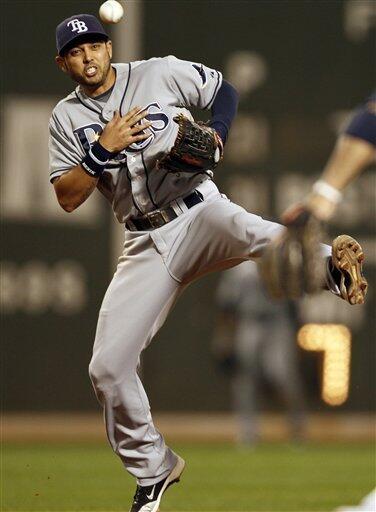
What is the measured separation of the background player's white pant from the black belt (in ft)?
0.10

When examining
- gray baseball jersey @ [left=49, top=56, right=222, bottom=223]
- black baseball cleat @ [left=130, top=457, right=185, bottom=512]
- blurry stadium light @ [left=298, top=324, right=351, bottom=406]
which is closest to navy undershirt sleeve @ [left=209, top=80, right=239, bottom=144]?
gray baseball jersey @ [left=49, top=56, right=222, bottom=223]

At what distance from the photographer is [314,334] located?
10.6 metres

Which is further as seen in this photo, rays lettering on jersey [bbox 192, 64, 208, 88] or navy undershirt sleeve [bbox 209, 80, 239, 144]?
rays lettering on jersey [bbox 192, 64, 208, 88]

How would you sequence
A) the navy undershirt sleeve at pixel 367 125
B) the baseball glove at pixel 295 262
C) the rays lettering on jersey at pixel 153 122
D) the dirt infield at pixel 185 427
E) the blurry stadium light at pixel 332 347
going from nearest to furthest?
the baseball glove at pixel 295 262, the rays lettering on jersey at pixel 153 122, the navy undershirt sleeve at pixel 367 125, the blurry stadium light at pixel 332 347, the dirt infield at pixel 185 427

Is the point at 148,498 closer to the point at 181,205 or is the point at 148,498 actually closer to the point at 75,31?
the point at 181,205

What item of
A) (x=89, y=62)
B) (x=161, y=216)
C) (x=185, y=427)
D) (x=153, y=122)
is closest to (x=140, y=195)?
(x=161, y=216)

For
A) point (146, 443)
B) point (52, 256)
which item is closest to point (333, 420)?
point (52, 256)

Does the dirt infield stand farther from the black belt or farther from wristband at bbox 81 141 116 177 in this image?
wristband at bbox 81 141 116 177

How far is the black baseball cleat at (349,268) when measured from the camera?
428 cm

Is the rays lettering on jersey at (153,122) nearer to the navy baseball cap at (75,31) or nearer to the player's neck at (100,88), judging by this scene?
the player's neck at (100,88)

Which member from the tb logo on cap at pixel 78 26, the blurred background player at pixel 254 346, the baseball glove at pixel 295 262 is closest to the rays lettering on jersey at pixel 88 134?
the tb logo on cap at pixel 78 26

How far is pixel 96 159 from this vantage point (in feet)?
14.8

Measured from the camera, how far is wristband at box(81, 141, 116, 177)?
451 centimetres

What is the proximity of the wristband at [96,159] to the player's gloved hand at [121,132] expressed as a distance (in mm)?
17
